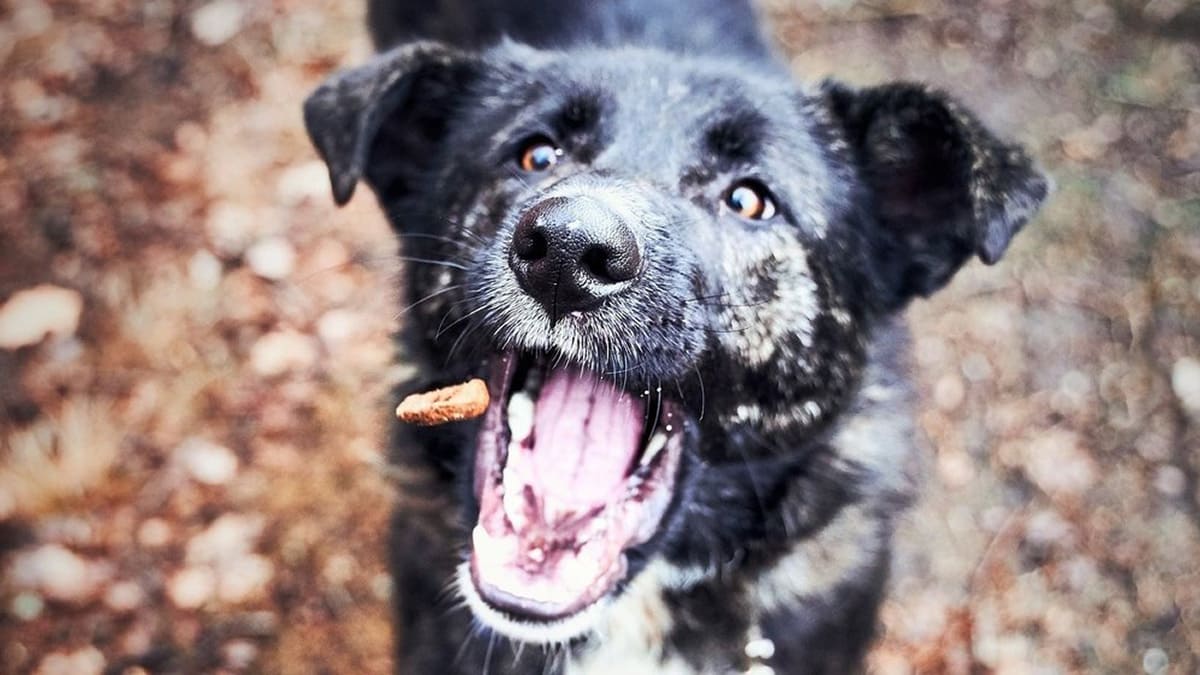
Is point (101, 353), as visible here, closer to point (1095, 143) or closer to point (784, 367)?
point (784, 367)

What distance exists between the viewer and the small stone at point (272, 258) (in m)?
3.74

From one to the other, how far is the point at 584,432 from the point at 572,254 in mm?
606

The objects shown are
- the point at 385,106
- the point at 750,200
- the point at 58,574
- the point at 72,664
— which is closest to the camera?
the point at 750,200

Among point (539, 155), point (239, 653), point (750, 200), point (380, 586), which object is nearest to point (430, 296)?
point (539, 155)

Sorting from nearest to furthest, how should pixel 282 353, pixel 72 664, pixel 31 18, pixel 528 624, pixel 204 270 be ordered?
pixel 528 624 < pixel 72 664 < pixel 282 353 < pixel 204 270 < pixel 31 18

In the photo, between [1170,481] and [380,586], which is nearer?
[380,586]

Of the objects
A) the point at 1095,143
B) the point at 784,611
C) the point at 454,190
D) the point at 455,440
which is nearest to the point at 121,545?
the point at 455,440

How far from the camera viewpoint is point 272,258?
378cm

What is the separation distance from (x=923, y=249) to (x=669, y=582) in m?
0.98

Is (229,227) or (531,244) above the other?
(531,244)

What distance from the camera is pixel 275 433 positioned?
3.41 metres

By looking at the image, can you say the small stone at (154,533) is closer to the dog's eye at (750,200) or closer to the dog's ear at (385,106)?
the dog's ear at (385,106)

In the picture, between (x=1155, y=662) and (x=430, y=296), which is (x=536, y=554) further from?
(x=1155, y=662)

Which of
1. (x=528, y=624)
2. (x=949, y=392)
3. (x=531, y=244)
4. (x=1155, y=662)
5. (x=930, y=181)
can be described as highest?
(x=531, y=244)
